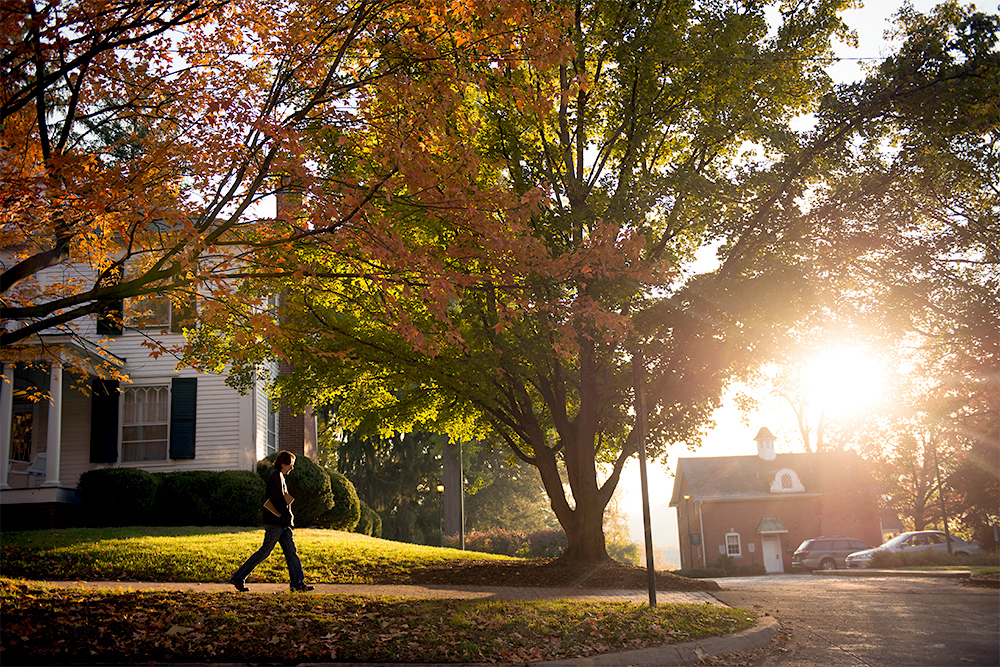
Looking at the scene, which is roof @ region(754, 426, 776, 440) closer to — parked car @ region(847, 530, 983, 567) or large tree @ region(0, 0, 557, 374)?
parked car @ region(847, 530, 983, 567)

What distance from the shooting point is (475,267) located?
12352 mm

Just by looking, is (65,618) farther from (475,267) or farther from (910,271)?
(910,271)

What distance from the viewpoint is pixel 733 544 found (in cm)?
4538

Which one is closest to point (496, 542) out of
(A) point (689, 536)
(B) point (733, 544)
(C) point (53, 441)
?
(C) point (53, 441)

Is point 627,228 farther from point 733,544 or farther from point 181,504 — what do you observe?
point 733,544

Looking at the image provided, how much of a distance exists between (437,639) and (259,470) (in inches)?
576

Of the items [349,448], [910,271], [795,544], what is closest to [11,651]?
[910,271]

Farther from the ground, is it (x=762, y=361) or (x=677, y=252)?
(x=677, y=252)

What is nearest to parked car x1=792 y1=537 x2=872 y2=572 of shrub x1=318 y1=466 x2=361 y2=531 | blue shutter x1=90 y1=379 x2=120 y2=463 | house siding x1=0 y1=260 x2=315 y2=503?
shrub x1=318 y1=466 x2=361 y2=531

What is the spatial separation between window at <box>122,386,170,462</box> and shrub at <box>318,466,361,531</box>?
4.71 metres

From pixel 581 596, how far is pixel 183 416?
13.9 meters

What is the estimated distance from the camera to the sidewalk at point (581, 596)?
23.2ft

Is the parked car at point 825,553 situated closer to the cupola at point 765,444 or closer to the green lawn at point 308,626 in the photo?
the cupola at point 765,444

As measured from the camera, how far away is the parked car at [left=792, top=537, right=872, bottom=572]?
36375 millimetres
